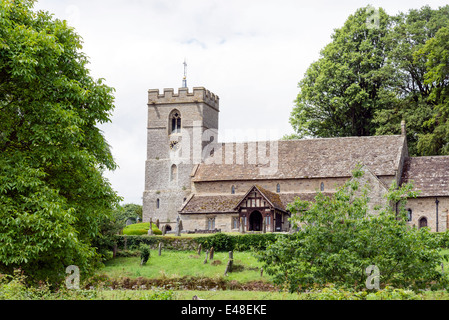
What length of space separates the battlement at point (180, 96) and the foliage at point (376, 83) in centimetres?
928

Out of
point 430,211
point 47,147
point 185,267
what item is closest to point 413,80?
point 430,211

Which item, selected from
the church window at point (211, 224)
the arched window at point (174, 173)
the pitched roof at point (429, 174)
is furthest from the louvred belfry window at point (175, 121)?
the pitched roof at point (429, 174)

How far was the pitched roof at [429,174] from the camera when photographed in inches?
1736

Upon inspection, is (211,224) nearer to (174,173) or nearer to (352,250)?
(174,173)

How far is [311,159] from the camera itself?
50.7m

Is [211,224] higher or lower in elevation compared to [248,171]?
lower

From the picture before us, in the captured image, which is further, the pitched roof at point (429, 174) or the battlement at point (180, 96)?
the battlement at point (180, 96)

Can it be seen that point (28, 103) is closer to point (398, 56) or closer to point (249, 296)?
point (249, 296)

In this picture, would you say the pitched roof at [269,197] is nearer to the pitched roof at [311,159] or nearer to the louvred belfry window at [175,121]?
the pitched roof at [311,159]

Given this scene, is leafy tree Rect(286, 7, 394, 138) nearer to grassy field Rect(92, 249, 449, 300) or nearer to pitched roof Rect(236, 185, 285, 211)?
pitched roof Rect(236, 185, 285, 211)

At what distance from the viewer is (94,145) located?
19109mm

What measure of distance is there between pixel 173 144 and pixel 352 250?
42913 millimetres

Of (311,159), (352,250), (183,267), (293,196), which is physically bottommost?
(183,267)

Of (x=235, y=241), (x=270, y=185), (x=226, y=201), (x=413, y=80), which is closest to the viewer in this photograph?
(x=235, y=241)
